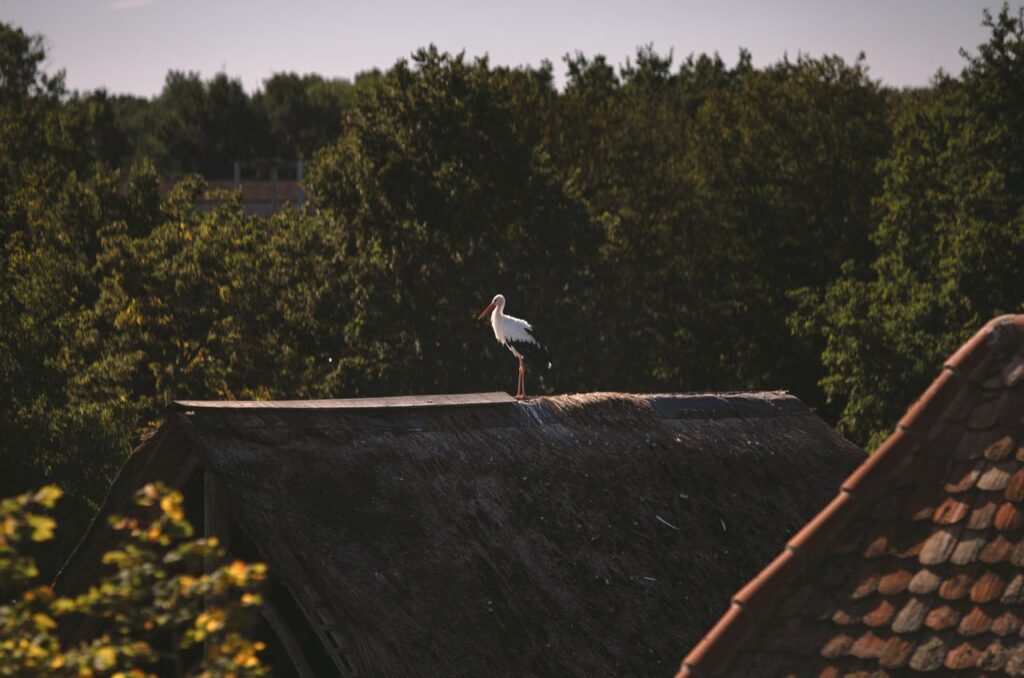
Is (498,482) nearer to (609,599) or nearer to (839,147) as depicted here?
(609,599)

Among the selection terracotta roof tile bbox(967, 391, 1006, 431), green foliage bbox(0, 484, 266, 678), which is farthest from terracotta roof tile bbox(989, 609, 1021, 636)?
green foliage bbox(0, 484, 266, 678)

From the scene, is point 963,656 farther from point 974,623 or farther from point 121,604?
point 121,604

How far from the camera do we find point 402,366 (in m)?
41.3

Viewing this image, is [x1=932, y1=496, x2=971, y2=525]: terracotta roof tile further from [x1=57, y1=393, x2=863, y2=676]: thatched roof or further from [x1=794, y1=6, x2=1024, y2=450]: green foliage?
[x1=794, y1=6, x2=1024, y2=450]: green foliage

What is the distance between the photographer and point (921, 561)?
8.14m

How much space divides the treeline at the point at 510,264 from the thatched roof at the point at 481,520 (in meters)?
16.6

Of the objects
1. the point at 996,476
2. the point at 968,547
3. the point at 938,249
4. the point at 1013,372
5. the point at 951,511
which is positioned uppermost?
the point at 1013,372

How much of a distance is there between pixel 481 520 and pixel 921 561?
7733mm

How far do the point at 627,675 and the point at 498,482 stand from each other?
250 cm

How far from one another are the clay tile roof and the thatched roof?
5.18 m

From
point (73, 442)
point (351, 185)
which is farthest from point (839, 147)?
point (73, 442)

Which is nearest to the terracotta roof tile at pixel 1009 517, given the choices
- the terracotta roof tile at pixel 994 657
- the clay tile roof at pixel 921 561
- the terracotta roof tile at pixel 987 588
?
the clay tile roof at pixel 921 561

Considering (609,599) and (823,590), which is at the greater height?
(823,590)

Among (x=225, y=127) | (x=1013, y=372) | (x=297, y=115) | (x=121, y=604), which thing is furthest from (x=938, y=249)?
(x=297, y=115)
